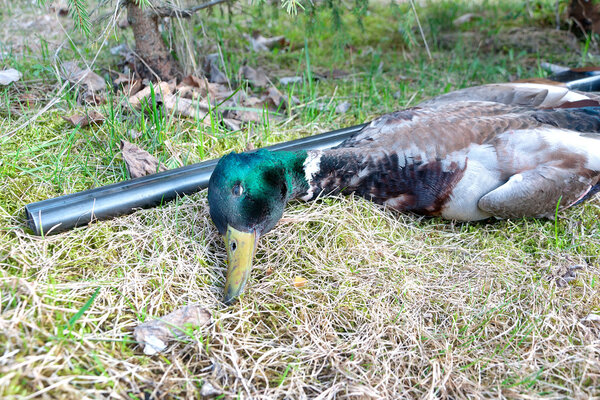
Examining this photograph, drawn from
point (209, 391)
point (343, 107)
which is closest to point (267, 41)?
point (343, 107)

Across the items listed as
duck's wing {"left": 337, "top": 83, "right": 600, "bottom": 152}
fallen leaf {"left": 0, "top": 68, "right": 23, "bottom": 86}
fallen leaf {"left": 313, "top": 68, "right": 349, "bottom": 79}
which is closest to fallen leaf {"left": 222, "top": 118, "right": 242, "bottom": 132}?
duck's wing {"left": 337, "top": 83, "right": 600, "bottom": 152}

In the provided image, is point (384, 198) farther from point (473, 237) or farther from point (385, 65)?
point (385, 65)

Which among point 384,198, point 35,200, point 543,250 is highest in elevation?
point 35,200

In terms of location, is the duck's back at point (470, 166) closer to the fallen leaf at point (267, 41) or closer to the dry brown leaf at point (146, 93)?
the dry brown leaf at point (146, 93)

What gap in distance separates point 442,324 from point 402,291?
20 cm

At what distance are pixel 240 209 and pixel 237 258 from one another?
193mm

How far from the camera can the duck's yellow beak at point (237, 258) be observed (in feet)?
6.34

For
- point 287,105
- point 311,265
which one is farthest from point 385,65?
point 311,265

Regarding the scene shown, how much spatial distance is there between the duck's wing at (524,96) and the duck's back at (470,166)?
0.29 metres

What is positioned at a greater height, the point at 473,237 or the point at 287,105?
the point at 287,105

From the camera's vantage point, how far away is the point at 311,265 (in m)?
2.16

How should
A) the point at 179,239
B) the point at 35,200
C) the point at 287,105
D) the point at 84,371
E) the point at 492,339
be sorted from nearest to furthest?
the point at 84,371 → the point at 492,339 → the point at 179,239 → the point at 35,200 → the point at 287,105

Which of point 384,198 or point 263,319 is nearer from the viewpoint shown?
point 263,319

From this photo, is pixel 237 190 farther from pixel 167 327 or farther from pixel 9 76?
pixel 9 76
